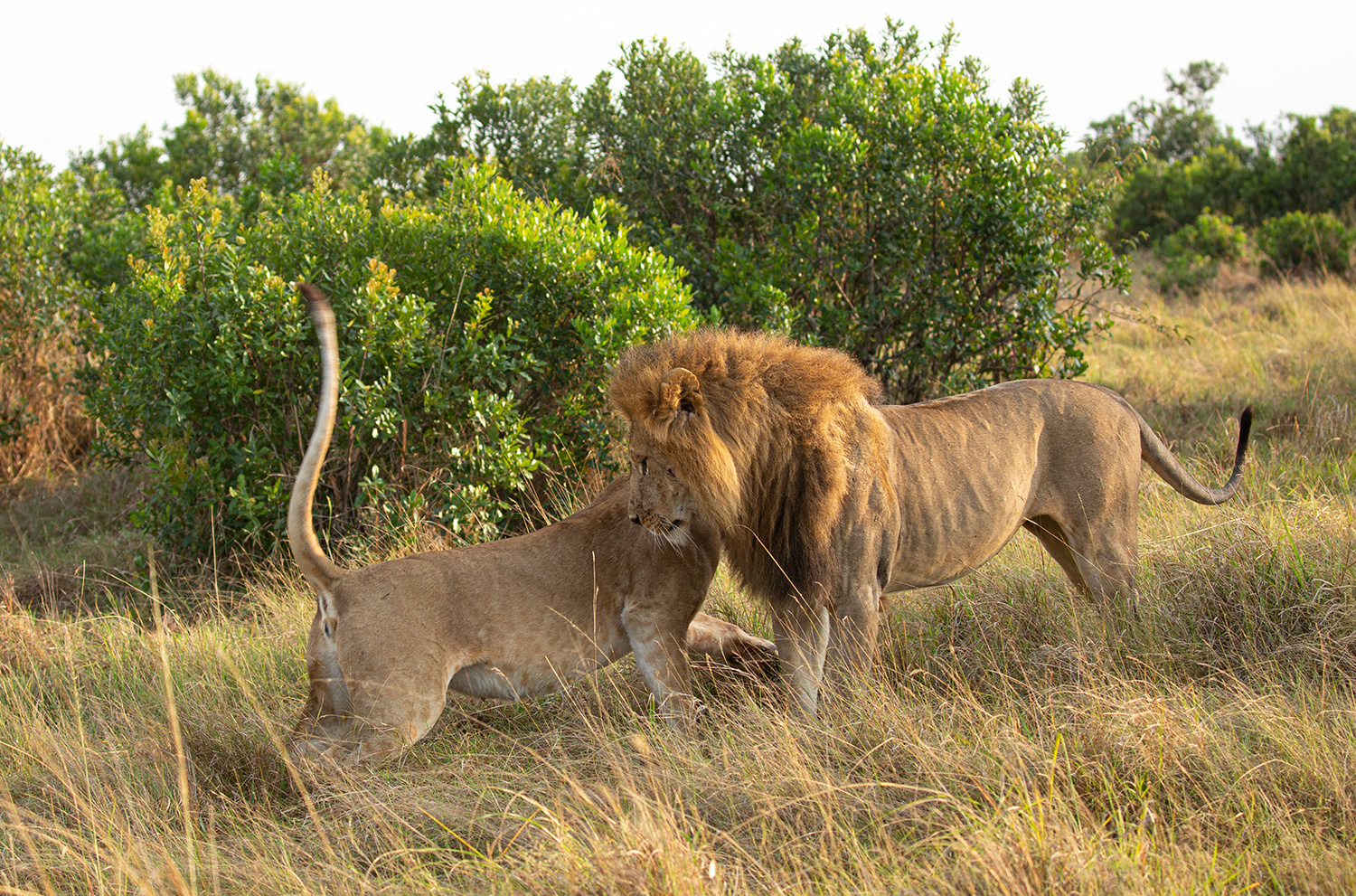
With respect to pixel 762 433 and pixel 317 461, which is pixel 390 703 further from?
pixel 762 433

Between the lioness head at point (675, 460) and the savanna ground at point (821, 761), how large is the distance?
2.23 feet

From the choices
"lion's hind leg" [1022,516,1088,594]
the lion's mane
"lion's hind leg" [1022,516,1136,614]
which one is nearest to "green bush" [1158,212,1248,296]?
"lion's hind leg" [1022,516,1088,594]

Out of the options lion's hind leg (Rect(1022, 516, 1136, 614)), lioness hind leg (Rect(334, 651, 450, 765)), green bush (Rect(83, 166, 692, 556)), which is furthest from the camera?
green bush (Rect(83, 166, 692, 556))

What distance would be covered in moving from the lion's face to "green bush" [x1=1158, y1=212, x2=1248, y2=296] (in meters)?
11.8

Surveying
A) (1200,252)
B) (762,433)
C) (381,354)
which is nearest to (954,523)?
(762,433)

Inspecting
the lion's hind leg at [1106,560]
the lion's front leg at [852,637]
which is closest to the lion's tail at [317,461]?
the lion's front leg at [852,637]

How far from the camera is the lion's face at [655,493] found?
3766 millimetres

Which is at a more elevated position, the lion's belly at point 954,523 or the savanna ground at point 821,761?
the lion's belly at point 954,523

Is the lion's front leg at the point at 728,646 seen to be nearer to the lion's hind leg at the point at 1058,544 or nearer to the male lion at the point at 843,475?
the male lion at the point at 843,475

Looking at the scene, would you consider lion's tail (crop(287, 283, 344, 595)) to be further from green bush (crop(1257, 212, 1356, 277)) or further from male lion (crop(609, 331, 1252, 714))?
green bush (crop(1257, 212, 1356, 277))

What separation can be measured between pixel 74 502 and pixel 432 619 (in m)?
6.56

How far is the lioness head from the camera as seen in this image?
12.0 feet

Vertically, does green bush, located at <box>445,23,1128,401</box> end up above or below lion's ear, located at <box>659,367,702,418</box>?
above

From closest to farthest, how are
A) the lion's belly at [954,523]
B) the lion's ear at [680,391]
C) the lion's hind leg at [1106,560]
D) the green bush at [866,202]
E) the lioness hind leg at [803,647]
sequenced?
the lion's ear at [680,391], the lioness hind leg at [803,647], the lion's belly at [954,523], the lion's hind leg at [1106,560], the green bush at [866,202]
